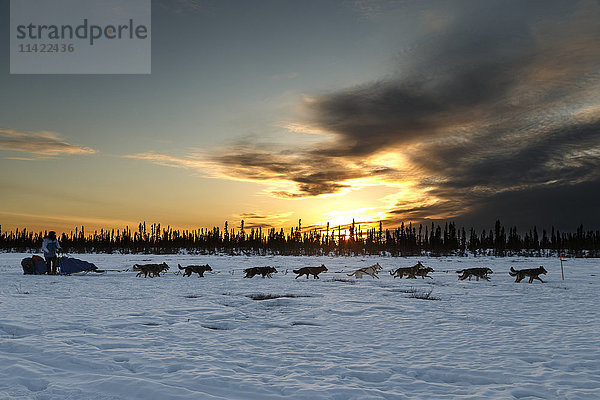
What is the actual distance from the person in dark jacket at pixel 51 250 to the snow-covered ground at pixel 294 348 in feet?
30.5

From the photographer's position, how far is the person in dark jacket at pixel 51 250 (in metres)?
21.3

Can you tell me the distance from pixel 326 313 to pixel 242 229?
131075mm

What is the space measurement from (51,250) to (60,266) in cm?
118

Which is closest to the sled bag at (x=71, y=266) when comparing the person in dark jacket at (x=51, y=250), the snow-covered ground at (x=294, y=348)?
the person in dark jacket at (x=51, y=250)

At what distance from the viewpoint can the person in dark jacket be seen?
2133 centimetres

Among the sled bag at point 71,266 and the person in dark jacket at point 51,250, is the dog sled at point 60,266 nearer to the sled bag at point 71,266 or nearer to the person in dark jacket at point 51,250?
the sled bag at point 71,266

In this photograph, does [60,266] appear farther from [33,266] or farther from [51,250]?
[33,266]

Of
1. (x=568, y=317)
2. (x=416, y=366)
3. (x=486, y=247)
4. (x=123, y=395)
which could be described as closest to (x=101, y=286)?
(x=123, y=395)

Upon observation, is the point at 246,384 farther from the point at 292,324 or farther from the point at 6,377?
the point at 292,324

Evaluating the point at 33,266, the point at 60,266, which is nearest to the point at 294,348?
the point at 60,266

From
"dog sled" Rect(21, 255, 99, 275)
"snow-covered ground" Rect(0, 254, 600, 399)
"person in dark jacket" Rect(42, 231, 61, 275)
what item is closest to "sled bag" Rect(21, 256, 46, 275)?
"dog sled" Rect(21, 255, 99, 275)

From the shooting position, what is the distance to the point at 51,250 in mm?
21719

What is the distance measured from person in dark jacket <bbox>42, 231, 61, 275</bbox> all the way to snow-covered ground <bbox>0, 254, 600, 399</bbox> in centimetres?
929

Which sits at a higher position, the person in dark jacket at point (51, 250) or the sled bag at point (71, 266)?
the person in dark jacket at point (51, 250)
